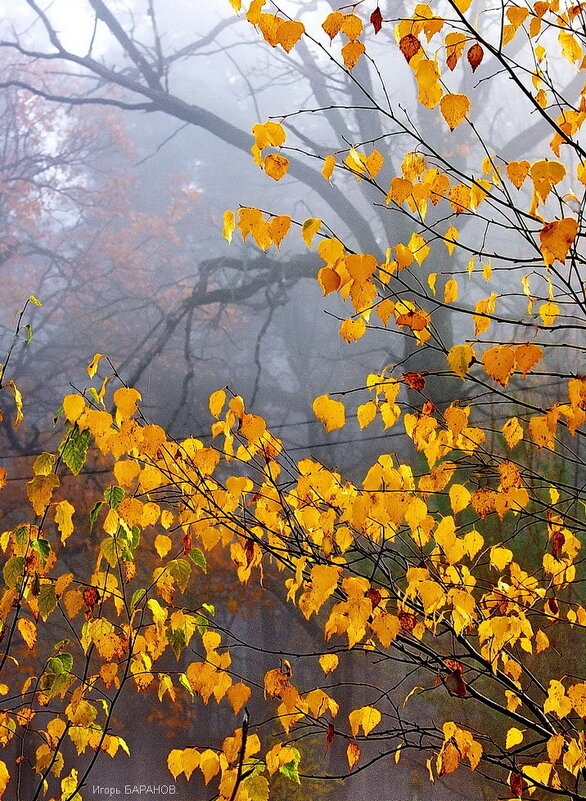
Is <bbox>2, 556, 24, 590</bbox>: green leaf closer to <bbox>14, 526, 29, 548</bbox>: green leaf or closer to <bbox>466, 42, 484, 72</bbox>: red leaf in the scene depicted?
<bbox>14, 526, 29, 548</bbox>: green leaf

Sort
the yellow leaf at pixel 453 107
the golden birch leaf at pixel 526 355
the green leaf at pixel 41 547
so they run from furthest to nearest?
the green leaf at pixel 41 547, the yellow leaf at pixel 453 107, the golden birch leaf at pixel 526 355

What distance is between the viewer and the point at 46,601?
1149 mm

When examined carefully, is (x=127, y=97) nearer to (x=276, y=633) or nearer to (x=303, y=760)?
(x=276, y=633)

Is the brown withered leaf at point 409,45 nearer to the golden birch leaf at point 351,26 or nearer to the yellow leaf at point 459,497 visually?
the golden birch leaf at point 351,26

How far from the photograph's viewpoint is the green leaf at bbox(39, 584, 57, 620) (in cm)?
112

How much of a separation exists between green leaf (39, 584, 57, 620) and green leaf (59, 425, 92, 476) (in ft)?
0.66

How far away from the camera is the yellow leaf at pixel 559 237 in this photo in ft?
2.59

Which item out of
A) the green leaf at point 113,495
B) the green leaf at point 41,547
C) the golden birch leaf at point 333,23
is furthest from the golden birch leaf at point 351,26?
the green leaf at point 41,547

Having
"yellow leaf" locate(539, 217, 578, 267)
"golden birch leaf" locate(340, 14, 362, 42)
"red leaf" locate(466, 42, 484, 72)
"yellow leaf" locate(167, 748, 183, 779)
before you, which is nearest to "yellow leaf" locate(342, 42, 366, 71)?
"golden birch leaf" locate(340, 14, 362, 42)

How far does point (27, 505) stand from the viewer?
244 centimetres

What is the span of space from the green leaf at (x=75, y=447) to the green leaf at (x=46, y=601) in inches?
8.0

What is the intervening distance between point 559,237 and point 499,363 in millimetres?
167

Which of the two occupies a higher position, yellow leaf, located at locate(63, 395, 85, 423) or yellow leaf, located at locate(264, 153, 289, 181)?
yellow leaf, located at locate(264, 153, 289, 181)

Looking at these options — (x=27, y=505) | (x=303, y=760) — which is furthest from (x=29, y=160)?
(x=303, y=760)
